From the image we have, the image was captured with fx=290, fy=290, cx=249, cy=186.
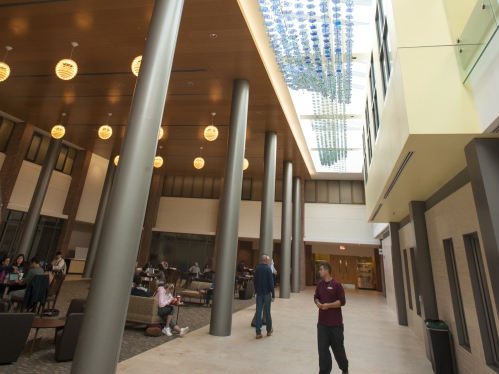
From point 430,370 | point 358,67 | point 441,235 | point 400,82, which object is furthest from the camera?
point 358,67

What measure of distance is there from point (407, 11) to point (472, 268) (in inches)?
151

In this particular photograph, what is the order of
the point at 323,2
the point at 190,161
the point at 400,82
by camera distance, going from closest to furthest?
the point at 400,82 < the point at 323,2 < the point at 190,161

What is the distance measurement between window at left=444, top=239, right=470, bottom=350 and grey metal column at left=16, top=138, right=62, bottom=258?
14.5m

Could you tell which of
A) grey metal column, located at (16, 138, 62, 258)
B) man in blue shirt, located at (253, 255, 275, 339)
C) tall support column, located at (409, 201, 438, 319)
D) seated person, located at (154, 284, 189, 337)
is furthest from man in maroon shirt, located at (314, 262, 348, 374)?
grey metal column, located at (16, 138, 62, 258)

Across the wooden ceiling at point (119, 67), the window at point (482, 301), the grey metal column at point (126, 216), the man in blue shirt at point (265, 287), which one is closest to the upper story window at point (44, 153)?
the wooden ceiling at point (119, 67)

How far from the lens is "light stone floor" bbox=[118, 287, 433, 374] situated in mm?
4023

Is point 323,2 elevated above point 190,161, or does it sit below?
below

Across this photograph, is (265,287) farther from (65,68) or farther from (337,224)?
(337,224)

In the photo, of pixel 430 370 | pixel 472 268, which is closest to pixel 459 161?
pixel 472 268

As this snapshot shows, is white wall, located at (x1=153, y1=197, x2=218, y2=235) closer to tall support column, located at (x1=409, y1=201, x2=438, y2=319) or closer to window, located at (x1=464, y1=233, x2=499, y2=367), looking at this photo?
tall support column, located at (x1=409, y1=201, x2=438, y2=319)

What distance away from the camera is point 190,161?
1669 centimetres

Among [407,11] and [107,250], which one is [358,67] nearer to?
[407,11]

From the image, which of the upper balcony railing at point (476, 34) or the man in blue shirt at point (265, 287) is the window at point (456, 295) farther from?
the upper balcony railing at point (476, 34)

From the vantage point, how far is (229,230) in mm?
6219
